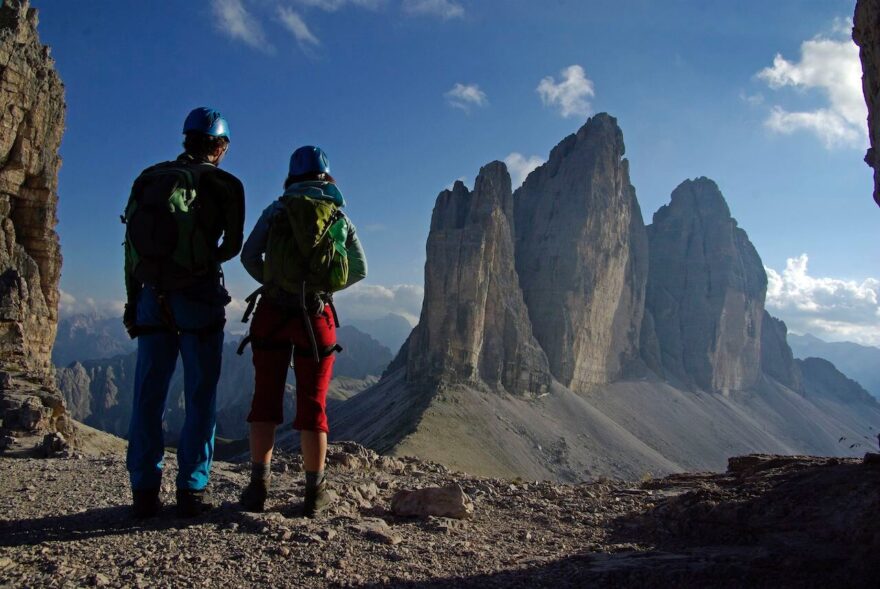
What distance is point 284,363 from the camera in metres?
4.97

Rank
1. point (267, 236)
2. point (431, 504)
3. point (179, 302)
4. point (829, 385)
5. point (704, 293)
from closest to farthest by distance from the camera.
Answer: point (179, 302) < point (267, 236) < point (431, 504) < point (704, 293) < point (829, 385)

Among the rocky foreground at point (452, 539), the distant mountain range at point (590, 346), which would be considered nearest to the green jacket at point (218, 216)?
the rocky foreground at point (452, 539)

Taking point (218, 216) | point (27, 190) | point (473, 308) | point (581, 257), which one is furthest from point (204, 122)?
point (581, 257)

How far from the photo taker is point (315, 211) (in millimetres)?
4832

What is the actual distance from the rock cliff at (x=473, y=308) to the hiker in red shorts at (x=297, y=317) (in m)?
67.9

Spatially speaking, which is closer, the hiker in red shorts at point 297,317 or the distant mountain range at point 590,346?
the hiker in red shorts at point 297,317

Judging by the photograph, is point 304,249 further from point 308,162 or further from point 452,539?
point 452,539

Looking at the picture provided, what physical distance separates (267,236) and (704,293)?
13535cm

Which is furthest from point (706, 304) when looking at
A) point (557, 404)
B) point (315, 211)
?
point (315, 211)

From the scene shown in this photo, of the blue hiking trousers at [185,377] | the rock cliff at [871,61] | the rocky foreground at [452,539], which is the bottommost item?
the rocky foreground at [452,539]

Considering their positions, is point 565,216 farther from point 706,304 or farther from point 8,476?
point 8,476

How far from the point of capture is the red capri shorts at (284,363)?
4.92 meters

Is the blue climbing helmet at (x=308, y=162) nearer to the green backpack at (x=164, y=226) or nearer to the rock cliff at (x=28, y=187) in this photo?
the green backpack at (x=164, y=226)

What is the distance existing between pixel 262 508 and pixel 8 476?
3562 mm
